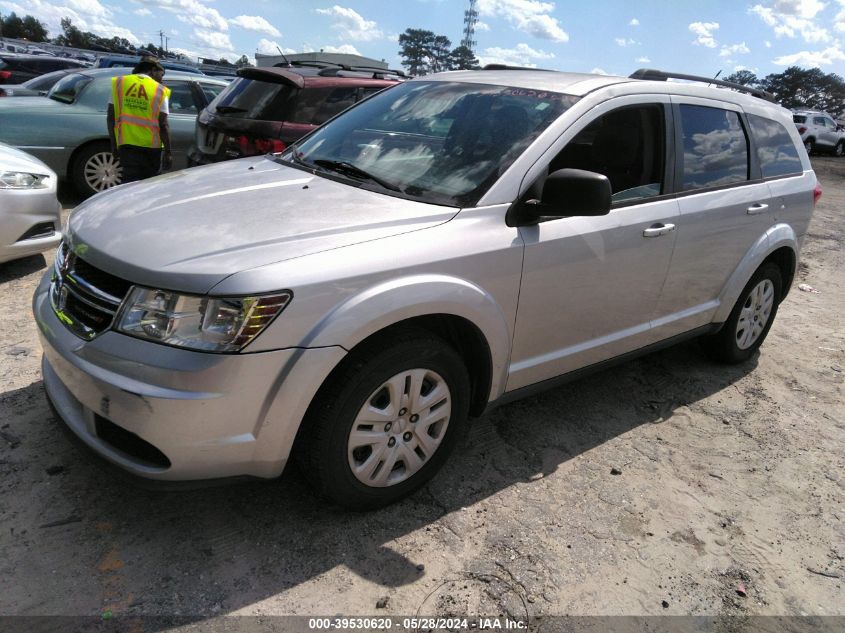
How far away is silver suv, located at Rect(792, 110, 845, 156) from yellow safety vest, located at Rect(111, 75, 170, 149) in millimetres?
28892

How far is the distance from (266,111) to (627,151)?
378 centimetres

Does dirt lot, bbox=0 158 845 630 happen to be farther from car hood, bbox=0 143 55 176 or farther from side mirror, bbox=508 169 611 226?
car hood, bbox=0 143 55 176

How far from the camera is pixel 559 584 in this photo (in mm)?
2457

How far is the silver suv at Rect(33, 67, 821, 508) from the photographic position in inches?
84.5

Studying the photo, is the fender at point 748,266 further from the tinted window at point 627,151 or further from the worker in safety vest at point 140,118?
the worker in safety vest at point 140,118

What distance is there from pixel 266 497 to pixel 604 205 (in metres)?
1.85

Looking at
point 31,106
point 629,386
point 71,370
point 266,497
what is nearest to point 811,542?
point 629,386

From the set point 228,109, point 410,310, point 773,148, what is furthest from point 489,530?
point 228,109

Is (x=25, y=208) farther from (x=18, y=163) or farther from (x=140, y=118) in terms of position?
(x=140, y=118)

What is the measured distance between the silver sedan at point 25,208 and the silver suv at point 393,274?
2.40 meters

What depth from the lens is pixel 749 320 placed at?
4453 mm

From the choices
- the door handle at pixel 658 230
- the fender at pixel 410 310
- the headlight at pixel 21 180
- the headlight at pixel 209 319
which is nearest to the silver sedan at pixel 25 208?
the headlight at pixel 21 180

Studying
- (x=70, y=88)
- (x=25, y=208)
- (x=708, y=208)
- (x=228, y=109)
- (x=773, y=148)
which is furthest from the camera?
(x=70, y=88)

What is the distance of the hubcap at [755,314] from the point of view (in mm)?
4355
